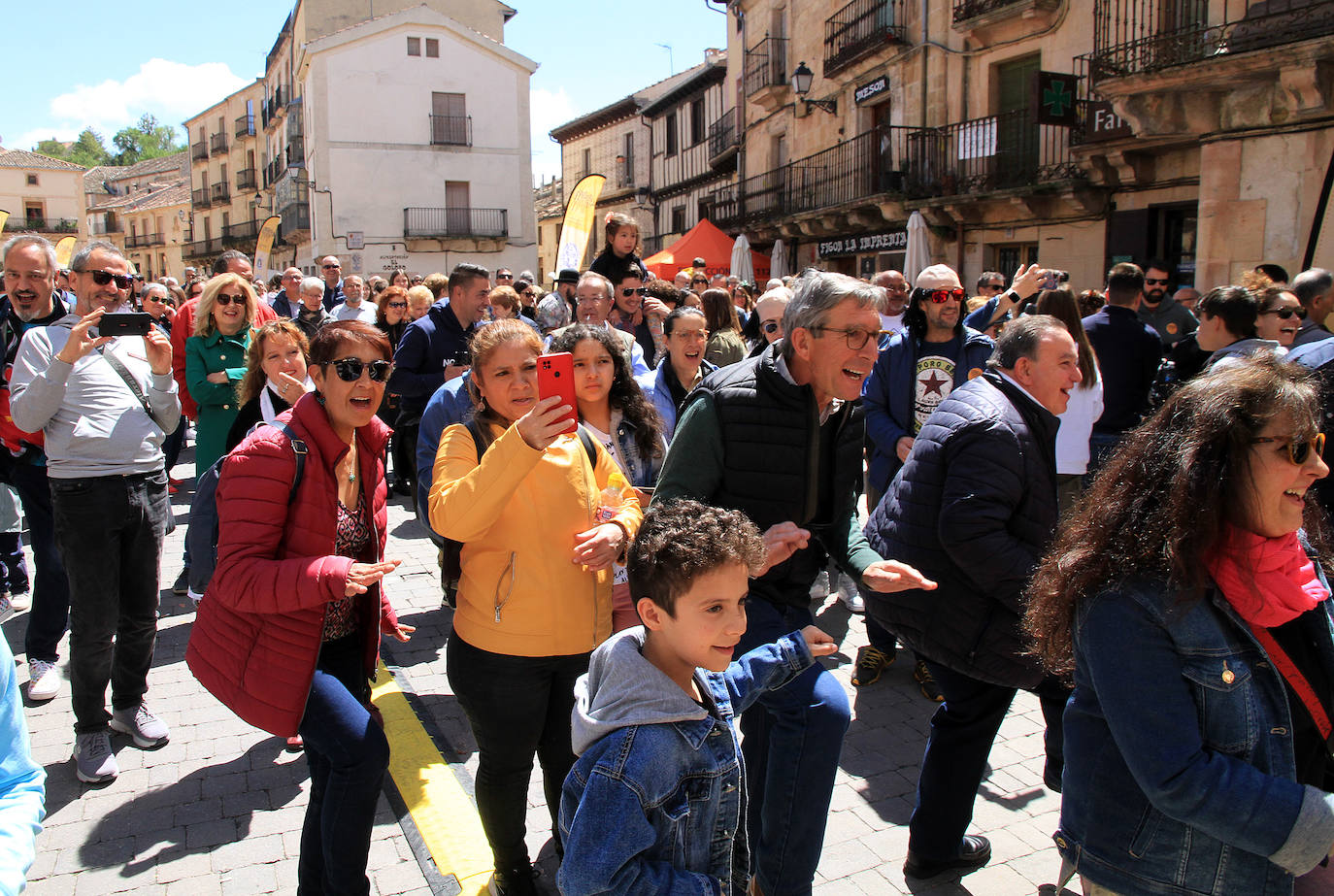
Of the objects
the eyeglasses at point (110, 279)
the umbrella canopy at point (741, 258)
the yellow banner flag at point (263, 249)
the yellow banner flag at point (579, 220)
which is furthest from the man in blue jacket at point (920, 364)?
the umbrella canopy at point (741, 258)

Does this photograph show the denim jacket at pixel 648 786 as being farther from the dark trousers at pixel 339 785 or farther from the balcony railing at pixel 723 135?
the balcony railing at pixel 723 135

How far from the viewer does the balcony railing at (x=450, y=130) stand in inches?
1377

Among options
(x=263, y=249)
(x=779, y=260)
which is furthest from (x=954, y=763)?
(x=779, y=260)

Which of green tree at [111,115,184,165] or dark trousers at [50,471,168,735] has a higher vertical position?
green tree at [111,115,184,165]

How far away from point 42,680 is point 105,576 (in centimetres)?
112

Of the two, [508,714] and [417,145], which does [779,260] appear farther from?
[508,714]

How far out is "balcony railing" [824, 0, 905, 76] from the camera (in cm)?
1797

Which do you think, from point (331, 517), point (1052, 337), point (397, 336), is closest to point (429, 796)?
point (331, 517)

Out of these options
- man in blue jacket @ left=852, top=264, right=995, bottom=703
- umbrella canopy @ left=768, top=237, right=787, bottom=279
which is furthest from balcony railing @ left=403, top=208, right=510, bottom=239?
man in blue jacket @ left=852, top=264, right=995, bottom=703

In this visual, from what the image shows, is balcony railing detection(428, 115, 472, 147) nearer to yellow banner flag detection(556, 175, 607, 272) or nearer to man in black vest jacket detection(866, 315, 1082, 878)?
yellow banner flag detection(556, 175, 607, 272)

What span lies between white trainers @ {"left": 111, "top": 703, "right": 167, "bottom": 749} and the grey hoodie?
10.1 feet

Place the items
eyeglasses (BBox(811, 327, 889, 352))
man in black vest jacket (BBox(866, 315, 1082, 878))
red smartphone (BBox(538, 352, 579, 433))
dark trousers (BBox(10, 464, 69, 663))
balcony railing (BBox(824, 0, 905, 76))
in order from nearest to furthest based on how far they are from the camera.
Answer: red smartphone (BBox(538, 352, 579, 433)) → eyeglasses (BBox(811, 327, 889, 352)) → man in black vest jacket (BBox(866, 315, 1082, 878)) → dark trousers (BBox(10, 464, 69, 663)) → balcony railing (BBox(824, 0, 905, 76))

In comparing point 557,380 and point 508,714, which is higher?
point 557,380

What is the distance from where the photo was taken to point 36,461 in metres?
4.90
